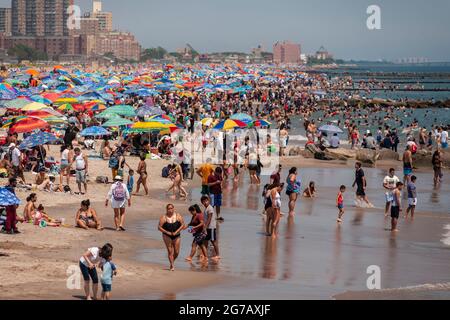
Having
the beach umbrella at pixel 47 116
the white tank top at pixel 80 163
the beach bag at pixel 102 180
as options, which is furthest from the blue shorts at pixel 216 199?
the beach umbrella at pixel 47 116

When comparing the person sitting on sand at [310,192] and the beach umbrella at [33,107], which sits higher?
the beach umbrella at [33,107]

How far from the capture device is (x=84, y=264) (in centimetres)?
1078

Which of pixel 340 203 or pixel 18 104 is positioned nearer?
pixel 340 203

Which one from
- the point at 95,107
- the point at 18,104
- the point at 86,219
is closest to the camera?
the point at 86,219

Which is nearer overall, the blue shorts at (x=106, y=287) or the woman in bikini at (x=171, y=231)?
the blue shorts at (x=106, y=287)

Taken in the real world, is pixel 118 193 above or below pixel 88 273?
above

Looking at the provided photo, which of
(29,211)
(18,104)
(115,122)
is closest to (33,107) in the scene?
(18,104)

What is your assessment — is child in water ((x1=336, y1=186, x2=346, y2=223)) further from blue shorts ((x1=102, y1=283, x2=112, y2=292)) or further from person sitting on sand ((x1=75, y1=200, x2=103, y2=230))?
blue shorts ((x1=102, y1=283, x2=112, y2=292))

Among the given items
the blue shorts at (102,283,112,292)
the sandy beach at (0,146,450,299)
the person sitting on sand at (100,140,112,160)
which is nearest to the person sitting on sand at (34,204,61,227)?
the sandy beach at (0,146,450,299)

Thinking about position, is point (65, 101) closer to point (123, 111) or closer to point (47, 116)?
point (123, 111)

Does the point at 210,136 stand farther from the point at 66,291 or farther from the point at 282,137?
the point at 66,291

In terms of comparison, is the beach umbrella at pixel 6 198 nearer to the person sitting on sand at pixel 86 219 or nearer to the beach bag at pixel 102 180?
the person sitting on sand at pixel 86 219

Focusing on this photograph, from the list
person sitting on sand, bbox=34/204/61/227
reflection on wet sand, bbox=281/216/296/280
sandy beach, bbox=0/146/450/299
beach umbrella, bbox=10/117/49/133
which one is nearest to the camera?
sandy beach, bbox=0/146/450/299

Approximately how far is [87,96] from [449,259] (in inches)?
1085
